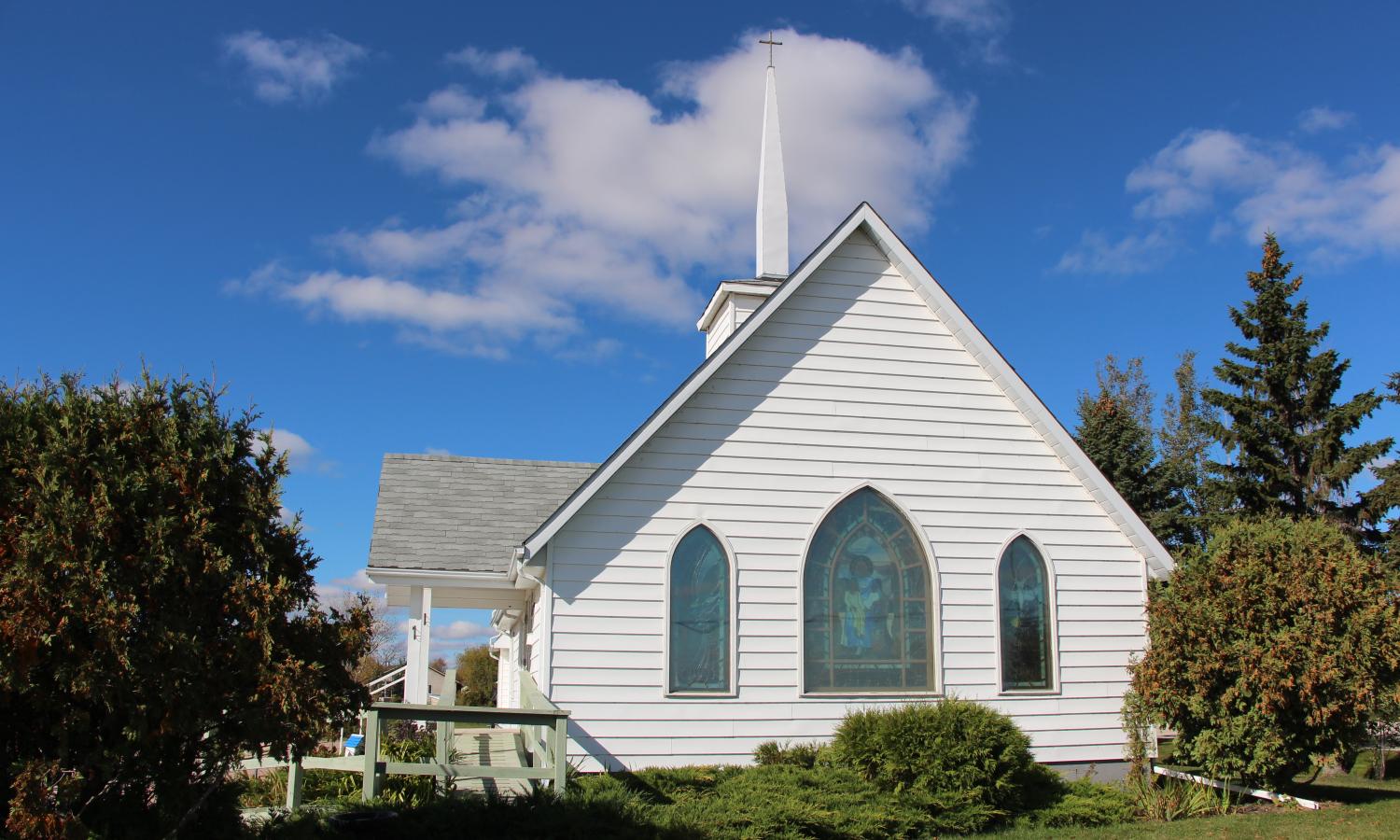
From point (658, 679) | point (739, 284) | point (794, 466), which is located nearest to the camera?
point (658, 679)

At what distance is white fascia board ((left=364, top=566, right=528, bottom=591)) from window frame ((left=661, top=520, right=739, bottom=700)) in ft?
7.41

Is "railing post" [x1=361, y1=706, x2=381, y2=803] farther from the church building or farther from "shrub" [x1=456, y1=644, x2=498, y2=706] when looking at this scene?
"shrub" [x1=456, y1=644, x2=498, y2=706]

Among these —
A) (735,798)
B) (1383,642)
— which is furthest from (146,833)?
(1383,642)

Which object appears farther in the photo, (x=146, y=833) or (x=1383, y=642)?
(x=1383, y=642)

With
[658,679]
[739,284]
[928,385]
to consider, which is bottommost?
[658,679]

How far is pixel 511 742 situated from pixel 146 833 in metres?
11.2

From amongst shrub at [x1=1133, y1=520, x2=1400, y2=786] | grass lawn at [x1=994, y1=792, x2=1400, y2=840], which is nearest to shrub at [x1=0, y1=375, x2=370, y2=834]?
grass lawn at [x1=994, y1=792, x2=1400, y2=840]

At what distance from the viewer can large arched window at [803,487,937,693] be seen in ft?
44.3

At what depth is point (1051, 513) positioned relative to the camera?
574 inches

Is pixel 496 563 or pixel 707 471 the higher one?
pixel 707 471

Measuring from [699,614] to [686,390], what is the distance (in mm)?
2707

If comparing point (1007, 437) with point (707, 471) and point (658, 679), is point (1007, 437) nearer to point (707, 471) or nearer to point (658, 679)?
point (707, 471)

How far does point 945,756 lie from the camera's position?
11.8 m

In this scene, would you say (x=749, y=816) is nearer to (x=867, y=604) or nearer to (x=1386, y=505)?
(x=867, y=604)
